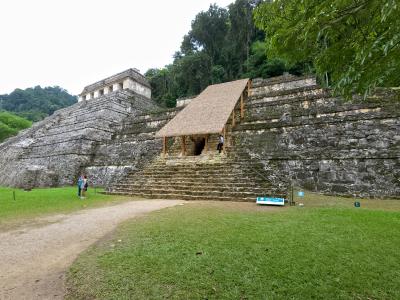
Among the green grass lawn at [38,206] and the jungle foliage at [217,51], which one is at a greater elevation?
the jungle foliage at [217,51]

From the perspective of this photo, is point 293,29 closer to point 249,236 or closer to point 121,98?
point 249,236

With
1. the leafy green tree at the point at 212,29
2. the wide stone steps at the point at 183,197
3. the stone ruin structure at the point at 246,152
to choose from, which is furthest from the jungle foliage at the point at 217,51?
the wide stone steps at the point at 183,197

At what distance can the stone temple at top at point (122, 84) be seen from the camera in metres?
23.3

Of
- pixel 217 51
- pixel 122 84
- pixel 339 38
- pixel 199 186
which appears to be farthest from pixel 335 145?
pixel 217 51

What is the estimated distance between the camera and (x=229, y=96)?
13.7 meters

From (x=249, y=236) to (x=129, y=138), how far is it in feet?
40.8

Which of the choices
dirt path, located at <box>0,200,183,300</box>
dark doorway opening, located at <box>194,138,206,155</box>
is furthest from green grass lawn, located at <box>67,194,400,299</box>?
dark doorway opening, located at <box>194,138,206,155</box>

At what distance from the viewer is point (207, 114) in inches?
465

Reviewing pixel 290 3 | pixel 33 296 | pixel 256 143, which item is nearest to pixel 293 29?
pixel 290 3

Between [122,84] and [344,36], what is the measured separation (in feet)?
78.0

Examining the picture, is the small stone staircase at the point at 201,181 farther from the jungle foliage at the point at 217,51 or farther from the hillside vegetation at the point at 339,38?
the jungle foliage at the point at 217,51

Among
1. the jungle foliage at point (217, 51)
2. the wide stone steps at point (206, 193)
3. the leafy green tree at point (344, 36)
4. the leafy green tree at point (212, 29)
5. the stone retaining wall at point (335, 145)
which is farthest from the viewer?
the leafy green tree at point (212, 29)

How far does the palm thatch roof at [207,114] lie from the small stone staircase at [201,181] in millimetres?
1322

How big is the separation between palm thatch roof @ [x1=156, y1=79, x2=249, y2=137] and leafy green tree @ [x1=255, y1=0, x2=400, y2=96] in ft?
22.2
